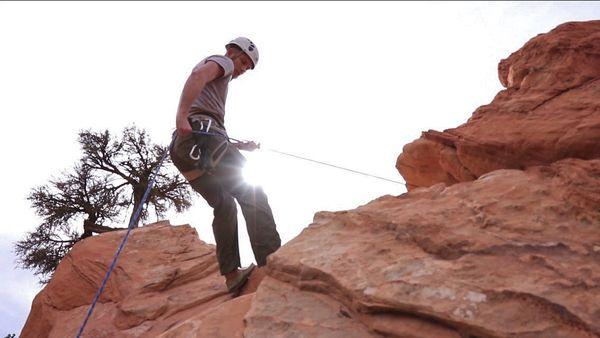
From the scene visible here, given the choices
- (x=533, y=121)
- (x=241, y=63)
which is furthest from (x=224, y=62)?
(x=533, y=121)

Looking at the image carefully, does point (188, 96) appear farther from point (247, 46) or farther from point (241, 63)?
point (247, 46)

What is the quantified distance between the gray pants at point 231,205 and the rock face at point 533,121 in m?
2.68

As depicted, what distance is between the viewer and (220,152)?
439cm

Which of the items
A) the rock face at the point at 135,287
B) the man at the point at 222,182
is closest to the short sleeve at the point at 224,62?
the man at the point at 222,182

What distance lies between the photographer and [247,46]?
4.72m

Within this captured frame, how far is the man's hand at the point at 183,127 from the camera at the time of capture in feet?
13.4

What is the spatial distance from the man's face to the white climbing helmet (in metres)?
0.05

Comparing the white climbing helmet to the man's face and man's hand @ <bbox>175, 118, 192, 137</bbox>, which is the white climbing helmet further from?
man's hand @ <bbox>175, 118, 192, 137</bbox>

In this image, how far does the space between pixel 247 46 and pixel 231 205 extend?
190cm

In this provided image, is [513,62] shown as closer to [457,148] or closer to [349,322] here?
[457,148]

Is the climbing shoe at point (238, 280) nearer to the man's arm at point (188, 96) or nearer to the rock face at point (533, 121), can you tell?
the man's arm at point (188, 96)

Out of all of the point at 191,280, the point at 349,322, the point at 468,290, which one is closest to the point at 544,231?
the point at 468,290

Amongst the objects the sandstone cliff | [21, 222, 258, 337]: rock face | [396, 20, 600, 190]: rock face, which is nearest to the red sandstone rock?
the sandstone cliff

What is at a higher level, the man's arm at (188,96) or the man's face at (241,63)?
the man's face at (241,63)
